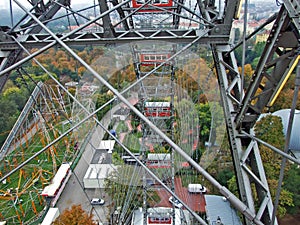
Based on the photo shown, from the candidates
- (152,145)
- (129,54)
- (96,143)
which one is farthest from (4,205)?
(129,54)

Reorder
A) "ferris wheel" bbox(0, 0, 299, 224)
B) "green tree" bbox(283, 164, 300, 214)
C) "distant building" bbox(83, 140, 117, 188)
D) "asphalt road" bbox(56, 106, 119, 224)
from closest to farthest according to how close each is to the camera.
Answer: "ferris wheel" bbox(0, 0, 299, 224)
"green tree" bbox(283, 164, 300, 214)
"distant building" bbox(83, 140, 117, 188)
"asphalt road" bbox(56, 106, 119, 224)

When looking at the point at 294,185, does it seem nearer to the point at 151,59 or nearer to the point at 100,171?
the point at 151,59

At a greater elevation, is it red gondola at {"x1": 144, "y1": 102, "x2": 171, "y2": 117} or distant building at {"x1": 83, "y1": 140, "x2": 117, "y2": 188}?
red gondola at {"x1": 144, "y1": 102, "x2": 171, "y2": 117}

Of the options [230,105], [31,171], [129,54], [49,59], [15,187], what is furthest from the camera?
[49,59]

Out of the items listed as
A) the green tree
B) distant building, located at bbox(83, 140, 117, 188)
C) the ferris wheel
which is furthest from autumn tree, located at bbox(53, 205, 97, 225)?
the green tree

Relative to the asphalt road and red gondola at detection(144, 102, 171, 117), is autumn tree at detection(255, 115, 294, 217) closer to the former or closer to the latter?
red gondola at detection(144, 102, 171, 117)

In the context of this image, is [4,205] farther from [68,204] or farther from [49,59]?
[49,59]

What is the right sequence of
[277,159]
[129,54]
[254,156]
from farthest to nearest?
[277,159] < [129,54] < [254,156]

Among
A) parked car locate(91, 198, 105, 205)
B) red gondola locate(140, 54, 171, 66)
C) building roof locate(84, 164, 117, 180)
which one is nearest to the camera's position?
red gondola locate(140, 54, 171, 66)

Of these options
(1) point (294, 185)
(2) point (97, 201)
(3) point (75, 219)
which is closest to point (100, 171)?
(2) point (97, 201)

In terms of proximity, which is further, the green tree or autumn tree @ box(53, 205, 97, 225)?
the green tree
